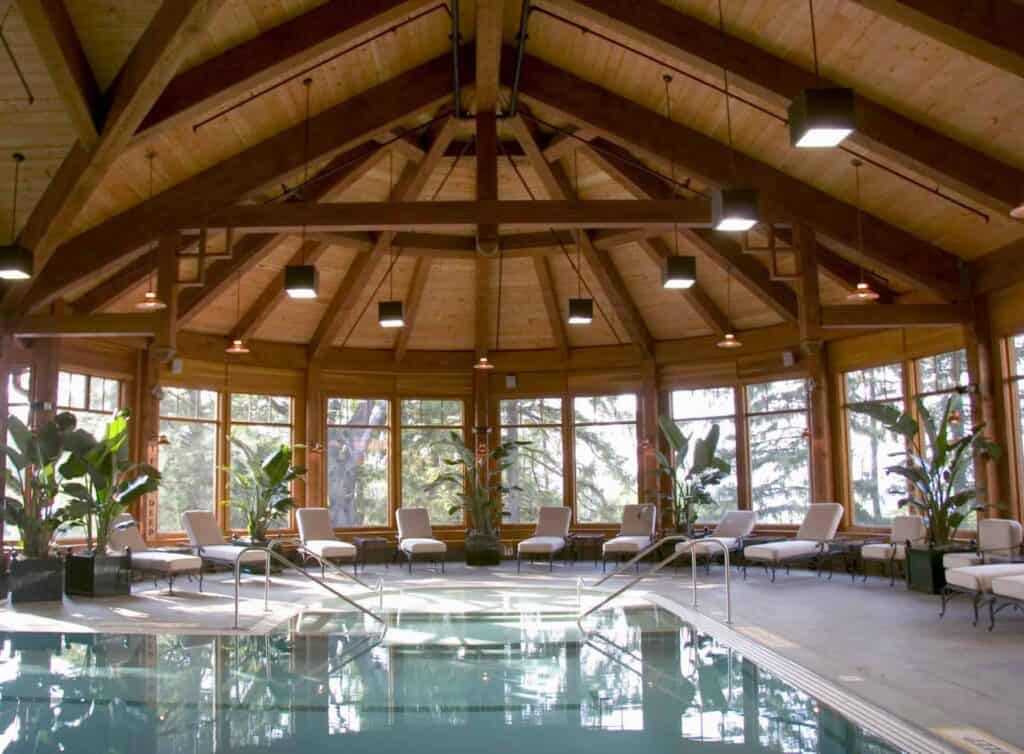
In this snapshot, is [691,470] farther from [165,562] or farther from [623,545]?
[165,562]

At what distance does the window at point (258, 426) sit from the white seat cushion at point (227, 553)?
2.17 metres

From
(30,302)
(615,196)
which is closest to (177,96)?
(30,302)

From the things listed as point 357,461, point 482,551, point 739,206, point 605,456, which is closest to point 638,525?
point 605,456

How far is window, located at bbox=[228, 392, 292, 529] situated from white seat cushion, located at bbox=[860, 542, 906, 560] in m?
8.26

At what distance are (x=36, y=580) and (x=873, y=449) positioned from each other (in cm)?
996

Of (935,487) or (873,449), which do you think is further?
(873,449)

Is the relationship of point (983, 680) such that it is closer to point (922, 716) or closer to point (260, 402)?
point (922, 716)

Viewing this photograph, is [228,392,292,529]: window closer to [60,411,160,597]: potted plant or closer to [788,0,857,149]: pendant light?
[60,411,160,597]: potted plant

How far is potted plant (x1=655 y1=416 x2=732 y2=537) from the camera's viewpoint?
1262 cm

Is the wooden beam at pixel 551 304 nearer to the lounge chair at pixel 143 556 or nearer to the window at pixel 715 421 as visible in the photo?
the window at pixel 715 421

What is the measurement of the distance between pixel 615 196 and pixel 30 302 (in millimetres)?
7202

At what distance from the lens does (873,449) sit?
12195 mm

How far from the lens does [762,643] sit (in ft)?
21.7

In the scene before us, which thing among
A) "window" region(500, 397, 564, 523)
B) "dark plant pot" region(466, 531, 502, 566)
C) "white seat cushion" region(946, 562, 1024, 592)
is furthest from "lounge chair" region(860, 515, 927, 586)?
"window" region(500, 397, 564, 523)
